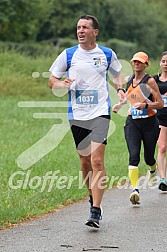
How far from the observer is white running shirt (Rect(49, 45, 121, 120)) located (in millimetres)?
8641

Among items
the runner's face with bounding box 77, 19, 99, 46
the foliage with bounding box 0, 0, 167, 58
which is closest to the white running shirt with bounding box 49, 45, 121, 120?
the runner's face with bounding box 77, 19, 99, 46

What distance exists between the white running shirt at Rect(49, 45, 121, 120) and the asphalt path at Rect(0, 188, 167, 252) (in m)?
1.26

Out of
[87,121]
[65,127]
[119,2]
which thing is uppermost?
[119,2]

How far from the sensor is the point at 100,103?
28.4 ft

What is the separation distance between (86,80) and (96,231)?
1.72m

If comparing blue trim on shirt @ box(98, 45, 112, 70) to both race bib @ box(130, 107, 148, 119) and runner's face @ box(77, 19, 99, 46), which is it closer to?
runner's face @ box(77, 19, 99, 46)

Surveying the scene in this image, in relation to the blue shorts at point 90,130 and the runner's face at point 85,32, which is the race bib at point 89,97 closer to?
the blue shorts at point 90,130

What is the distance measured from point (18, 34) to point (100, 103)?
48.5 m

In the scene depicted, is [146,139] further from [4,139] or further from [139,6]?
[139,6]

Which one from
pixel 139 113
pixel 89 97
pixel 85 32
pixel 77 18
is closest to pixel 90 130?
pixel 89 97

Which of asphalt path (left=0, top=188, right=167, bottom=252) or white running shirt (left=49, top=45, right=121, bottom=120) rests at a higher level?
white running shirt (left=49, top=45, right=121, bottom=120)

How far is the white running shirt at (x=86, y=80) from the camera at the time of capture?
864 cm

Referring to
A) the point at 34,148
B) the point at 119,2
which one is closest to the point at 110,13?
the point at 119,2

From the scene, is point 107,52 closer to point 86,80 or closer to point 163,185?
point 86,80
